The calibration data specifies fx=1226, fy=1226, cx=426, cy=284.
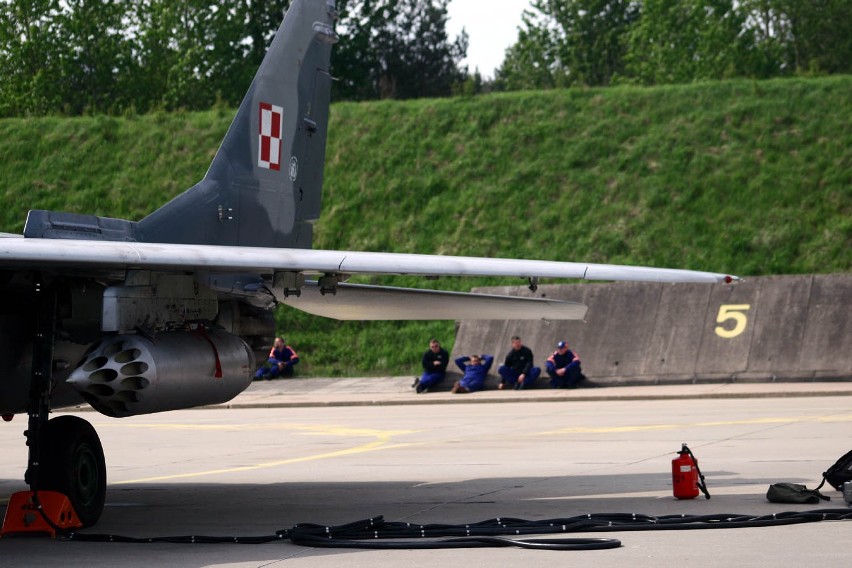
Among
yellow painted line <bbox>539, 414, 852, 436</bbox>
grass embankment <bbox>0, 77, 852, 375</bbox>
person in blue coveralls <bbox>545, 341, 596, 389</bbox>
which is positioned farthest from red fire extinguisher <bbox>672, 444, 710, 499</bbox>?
grass embankment <bbox>0, 77, 852, 375</bbox>

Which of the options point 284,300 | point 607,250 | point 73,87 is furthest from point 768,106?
point 73,87

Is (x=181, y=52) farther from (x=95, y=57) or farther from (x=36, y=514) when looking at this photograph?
(x=36, y=514)

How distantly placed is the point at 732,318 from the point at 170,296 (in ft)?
69.3

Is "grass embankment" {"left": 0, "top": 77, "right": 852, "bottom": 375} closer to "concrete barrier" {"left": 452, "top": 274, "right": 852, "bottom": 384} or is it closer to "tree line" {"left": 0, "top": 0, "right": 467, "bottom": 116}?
"concrete barrier" {"left": 452, "top": 274, "right": 852, "bottom": 384}

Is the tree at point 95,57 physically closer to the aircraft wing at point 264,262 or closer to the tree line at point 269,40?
the tree line at point 269,40

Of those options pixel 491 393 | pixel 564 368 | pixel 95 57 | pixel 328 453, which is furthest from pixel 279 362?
pixel 95 57

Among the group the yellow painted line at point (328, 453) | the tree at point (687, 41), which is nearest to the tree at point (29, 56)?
the tree at point (687, 41)

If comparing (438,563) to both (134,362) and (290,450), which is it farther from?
(290,450)

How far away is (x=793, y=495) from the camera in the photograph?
1021 cm

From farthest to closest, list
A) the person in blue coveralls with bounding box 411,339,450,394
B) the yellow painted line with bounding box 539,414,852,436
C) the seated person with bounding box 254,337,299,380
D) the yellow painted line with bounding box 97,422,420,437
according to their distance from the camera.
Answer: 1. the seated person with bounding box 254,337,299,380
2. the person in blue coveralls with bounding box 411,339,450,394
3. the yellow painted line with bounding box 97,422,420,437
4. the yellow painted line with bounding box 539,414,852,436

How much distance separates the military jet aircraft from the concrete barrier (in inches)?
643

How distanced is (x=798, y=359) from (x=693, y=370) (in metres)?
2.36

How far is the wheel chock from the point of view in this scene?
31.5 ft

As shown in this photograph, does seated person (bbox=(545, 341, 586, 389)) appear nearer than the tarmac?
No
